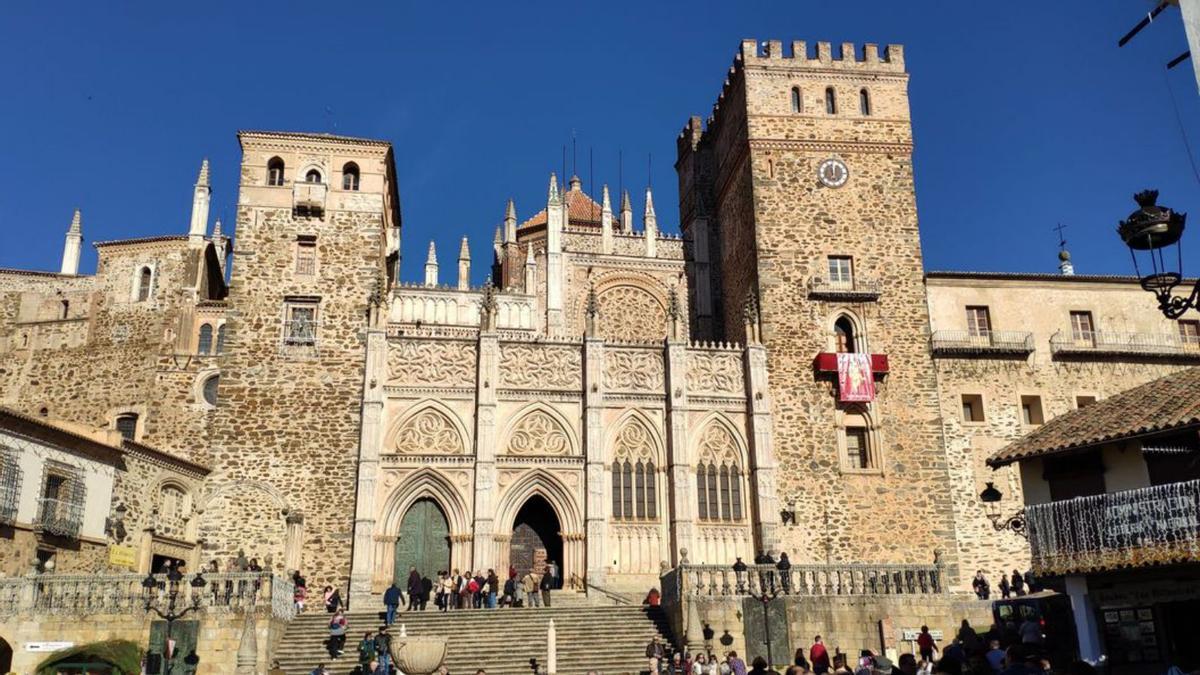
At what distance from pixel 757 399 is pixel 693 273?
10.7m

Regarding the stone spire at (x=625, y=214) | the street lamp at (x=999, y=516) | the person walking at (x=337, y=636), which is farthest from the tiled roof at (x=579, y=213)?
the person walking at (x=337, y=636)

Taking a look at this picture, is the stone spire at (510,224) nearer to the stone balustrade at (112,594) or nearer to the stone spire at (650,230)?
the stone spire at (650,230)

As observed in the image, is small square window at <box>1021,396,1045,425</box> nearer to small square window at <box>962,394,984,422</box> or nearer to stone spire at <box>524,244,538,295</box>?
small square window at <box>962,394,984,422</box>

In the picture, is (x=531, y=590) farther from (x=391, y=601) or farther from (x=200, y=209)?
(x=200, y=209)

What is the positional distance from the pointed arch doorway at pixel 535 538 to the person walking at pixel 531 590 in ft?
6.78

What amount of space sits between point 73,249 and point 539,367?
29.4 meters

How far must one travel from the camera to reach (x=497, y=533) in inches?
1237

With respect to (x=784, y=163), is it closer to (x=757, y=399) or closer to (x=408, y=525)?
(x=757, y=399)

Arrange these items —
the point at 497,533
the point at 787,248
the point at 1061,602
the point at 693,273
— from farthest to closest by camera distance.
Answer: the point at 693,273, the point at 787,248, the point at 497,533, the point at 1061,602

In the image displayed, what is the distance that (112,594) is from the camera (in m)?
23.6

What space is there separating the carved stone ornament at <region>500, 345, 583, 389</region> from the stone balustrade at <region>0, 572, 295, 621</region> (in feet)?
37.8

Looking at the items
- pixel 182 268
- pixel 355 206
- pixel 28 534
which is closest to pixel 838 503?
pixel 355 206

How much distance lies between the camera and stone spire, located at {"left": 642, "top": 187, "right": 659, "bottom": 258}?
145 feet

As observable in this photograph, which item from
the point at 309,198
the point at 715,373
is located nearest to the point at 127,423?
the point at 309,198
